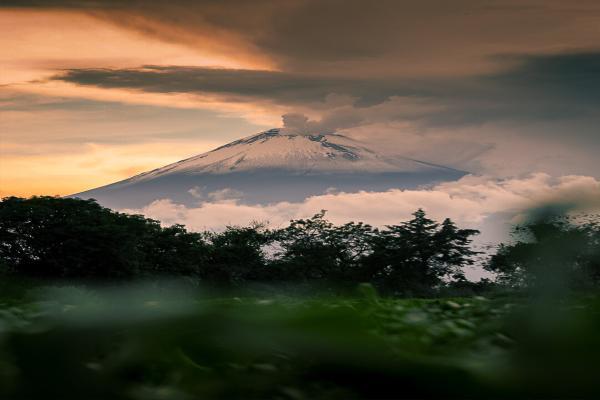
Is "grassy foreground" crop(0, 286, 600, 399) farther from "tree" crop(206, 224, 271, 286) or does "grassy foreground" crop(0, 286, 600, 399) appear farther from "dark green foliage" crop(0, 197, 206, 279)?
"tree" crop(206, 224, 271, 286)

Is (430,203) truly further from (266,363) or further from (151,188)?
(266,363)

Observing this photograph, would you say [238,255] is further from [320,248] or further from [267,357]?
[267,357]

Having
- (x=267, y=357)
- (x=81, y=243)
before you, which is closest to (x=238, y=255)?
(x=81, y=243)

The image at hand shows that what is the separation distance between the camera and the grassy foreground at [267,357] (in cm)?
73

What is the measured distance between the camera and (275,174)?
178125mm

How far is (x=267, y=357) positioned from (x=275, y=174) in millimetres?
177541

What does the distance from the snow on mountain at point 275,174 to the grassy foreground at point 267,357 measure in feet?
483

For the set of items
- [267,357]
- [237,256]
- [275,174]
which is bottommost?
[267,357]

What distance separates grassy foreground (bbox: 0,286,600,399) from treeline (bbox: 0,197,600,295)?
30120 mm

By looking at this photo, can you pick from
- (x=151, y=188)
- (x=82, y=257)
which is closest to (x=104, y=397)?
(x=82, y=257)

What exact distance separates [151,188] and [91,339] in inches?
7101

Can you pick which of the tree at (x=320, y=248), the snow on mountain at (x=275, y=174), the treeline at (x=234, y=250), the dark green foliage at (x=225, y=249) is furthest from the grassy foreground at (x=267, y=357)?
the snow on mountain at (x=275, y=174)

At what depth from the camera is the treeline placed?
109 feet

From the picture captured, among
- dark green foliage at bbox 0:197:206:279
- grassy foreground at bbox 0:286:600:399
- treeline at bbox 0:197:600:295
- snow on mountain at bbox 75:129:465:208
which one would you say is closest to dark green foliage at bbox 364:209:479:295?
treeline at bbox 0:197:600:295
